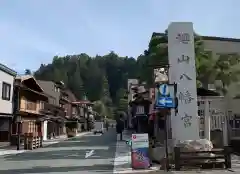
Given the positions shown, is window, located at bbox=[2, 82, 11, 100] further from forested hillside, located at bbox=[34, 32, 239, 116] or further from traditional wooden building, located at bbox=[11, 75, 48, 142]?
forested hillside, located at bbox=[34, 32, 239, 116]

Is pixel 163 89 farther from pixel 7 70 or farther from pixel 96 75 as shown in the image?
pixel 96 75

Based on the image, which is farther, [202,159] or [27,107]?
[27,107]

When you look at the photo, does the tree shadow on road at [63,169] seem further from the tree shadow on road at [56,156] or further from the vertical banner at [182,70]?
the tree shadow on road at [56,156]

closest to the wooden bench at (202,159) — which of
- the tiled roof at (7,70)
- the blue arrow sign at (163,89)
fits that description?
the blue arrow sign at (163,89)

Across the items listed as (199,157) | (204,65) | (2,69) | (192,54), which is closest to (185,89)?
(192,54)

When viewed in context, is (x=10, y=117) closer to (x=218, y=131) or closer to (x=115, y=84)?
(x=218, y=131)

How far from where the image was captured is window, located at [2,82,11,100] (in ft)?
118

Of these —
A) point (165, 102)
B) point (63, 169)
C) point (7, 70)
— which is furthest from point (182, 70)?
point (7, 70)

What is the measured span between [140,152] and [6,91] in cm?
2320

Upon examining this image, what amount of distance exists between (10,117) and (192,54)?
79.2ft

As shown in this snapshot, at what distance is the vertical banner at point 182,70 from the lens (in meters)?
18.5

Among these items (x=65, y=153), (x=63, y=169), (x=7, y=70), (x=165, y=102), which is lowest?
(x=63, y=169)

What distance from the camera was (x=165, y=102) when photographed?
53.0 ft

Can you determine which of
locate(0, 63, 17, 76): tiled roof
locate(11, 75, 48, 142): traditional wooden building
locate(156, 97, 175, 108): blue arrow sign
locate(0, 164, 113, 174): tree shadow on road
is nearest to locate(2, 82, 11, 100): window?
locate(0, 63, 17, 76): tiled roof
